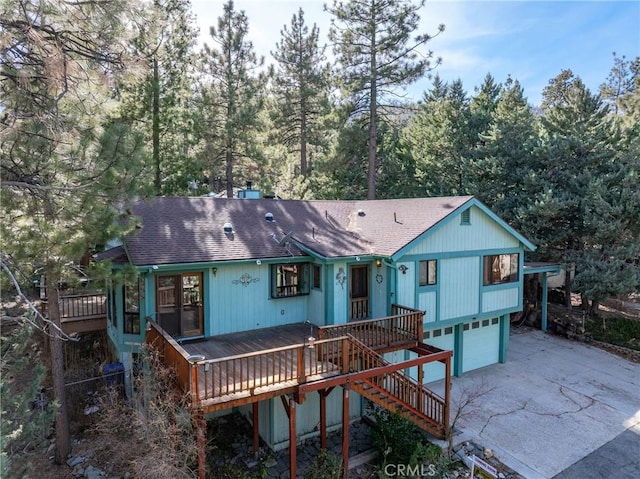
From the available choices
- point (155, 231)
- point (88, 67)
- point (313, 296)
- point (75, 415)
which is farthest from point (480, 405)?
point (88, 67)

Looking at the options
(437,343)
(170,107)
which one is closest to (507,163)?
(437,343)

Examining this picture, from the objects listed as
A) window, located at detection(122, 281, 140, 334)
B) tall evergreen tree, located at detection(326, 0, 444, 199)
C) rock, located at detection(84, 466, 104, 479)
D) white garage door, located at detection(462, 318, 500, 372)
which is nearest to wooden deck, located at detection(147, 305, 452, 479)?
window, located at detection(122, 281, 140, 334)

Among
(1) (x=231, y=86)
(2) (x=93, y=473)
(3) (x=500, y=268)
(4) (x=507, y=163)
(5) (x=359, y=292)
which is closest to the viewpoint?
(2) (x=93, y=473)

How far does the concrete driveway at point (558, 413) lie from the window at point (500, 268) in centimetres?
319

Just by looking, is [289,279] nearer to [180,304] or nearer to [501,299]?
[180,304]

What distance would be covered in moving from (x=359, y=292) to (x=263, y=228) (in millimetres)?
3592

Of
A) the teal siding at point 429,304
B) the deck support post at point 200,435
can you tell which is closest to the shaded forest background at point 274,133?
the deck support post at point 200,435

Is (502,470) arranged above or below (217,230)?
below

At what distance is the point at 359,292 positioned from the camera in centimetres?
1243

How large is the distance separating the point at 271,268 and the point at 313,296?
5.16 feet

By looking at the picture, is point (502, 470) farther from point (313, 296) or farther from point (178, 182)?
point (178, 182)

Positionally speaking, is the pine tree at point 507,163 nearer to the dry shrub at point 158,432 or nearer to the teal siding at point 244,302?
the teal siding at point 244,302

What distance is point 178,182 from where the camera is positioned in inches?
774

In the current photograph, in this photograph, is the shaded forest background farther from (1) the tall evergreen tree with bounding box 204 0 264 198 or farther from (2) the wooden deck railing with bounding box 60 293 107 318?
(2) the wooden deck railing with bounding box 60 293 107 318
